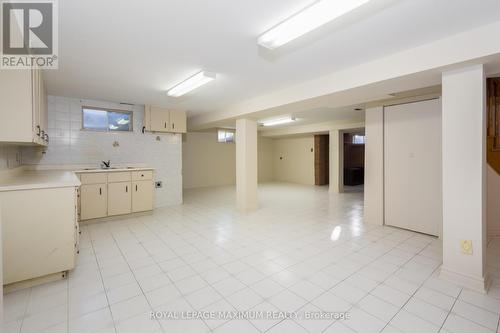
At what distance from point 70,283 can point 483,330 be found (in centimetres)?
362

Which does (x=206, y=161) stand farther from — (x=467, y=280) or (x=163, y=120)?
(x=467, y=280)

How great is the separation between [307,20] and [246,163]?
3601 millimetres

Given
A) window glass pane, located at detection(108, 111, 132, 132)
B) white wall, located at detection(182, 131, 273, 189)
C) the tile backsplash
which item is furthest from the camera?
white wall, located at detection(182, 131, 273, 189)

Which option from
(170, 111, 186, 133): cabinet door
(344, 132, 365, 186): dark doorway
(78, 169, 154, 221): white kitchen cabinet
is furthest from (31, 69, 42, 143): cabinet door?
(344, 132, 365, 186): dark doorway

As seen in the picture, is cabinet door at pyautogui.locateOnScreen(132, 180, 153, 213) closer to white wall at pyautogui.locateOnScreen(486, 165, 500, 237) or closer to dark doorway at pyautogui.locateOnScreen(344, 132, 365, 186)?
white wall at pyautogui.locateOnScreen(486, 165, 500, 237)

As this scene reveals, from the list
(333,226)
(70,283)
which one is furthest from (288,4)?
(333,226)

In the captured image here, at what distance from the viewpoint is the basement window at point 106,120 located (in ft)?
16.0

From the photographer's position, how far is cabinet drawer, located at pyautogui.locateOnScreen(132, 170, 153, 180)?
4.75 m

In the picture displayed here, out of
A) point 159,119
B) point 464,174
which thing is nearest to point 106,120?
point 159,119

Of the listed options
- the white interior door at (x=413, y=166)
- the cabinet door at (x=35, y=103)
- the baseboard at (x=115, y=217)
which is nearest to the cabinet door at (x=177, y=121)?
the baseboard at (x=115, y=217)

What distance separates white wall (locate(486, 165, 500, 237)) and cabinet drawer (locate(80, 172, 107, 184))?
681 cm

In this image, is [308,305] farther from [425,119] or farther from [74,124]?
[74,124]

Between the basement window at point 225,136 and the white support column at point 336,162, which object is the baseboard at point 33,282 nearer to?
the white support column at point 336,162

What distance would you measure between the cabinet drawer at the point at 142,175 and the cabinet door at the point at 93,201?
57cm
